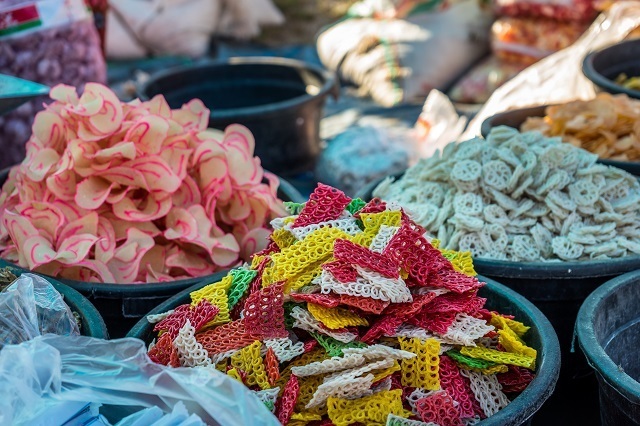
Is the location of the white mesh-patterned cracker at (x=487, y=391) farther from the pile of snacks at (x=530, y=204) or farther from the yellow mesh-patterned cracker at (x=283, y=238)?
the pile of snacks at (x=530, y=204)

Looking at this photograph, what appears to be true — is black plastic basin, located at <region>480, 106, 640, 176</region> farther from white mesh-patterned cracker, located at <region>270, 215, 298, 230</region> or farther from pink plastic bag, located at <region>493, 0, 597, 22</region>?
pink plastic bag, located at <region>493, 0, 597, 22</region>

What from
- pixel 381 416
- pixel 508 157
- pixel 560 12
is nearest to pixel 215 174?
pixel 508 157

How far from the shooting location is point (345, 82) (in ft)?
12.2

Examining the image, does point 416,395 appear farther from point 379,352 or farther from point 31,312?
point 31,312

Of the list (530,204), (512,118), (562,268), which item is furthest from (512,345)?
(512,118)

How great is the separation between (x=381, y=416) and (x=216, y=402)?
0.22 metres

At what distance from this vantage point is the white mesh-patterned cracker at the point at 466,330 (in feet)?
3.54

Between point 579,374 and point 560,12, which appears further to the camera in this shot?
point 560,12

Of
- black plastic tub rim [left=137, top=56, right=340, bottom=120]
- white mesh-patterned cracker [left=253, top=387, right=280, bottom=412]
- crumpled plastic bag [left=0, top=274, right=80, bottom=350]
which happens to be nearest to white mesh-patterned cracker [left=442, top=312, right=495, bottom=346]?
white mesh-patterned cracker [left=253, top=387, right=280, bottom=412]

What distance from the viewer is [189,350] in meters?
1.08

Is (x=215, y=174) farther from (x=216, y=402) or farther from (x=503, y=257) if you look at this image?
(x=216, y=402)

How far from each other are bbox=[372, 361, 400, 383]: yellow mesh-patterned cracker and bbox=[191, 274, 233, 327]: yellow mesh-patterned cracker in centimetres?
24

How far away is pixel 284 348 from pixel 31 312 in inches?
13.3

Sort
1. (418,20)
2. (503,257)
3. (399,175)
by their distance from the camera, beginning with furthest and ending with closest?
(418,20) < (399,175) < (503,257)
